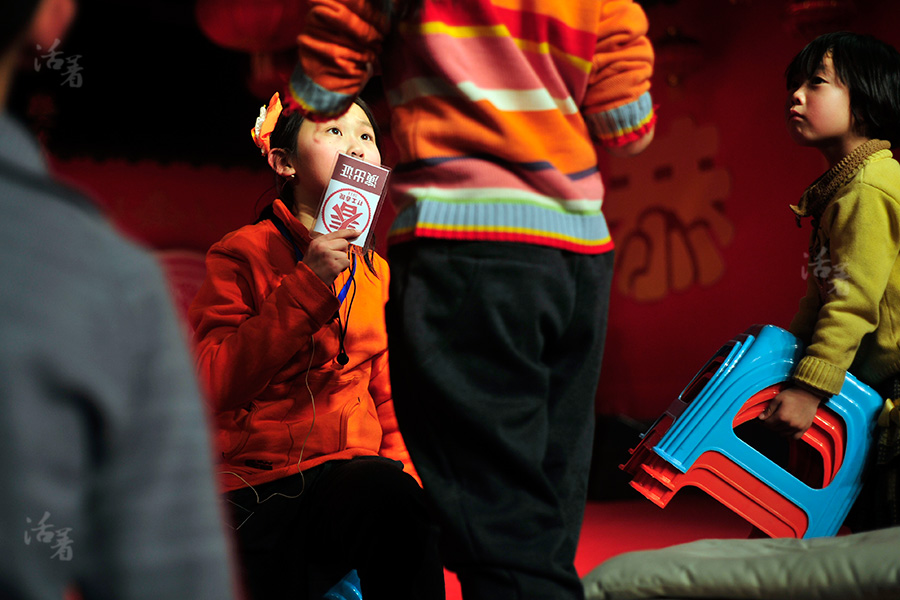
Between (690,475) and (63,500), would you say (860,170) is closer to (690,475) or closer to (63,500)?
(690,475)

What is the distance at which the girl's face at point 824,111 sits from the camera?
1.37 meters

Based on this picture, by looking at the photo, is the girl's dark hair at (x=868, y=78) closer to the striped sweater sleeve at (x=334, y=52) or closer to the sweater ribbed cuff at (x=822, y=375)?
the sweater ribbed cuff at (x=822, y=375)

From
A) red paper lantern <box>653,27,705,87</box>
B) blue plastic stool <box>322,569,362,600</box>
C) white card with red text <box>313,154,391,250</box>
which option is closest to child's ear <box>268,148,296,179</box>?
white card with red text <box>313,154,391,250</box>

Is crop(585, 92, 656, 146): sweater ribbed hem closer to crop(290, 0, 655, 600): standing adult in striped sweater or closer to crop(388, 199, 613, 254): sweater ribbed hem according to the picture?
crop(290, 0, 655, 600): standing adult in striped sweater

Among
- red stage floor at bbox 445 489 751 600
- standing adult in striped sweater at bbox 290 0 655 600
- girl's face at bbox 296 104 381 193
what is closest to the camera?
standing adult in striped sweater at bbox 290 0 655 600

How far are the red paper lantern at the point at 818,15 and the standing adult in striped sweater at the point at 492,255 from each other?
6.20ft

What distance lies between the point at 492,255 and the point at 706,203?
2750 millimetres

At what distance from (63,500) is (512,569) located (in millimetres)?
460

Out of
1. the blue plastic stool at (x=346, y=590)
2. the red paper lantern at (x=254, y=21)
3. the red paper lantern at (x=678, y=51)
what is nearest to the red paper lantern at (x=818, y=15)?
the red paper lantern at (x=678, y=51)

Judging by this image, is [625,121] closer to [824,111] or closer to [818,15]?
[824,111]

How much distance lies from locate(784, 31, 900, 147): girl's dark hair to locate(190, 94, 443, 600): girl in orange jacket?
0.80m

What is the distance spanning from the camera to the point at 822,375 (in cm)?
120

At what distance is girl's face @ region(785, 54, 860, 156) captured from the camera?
1366mm

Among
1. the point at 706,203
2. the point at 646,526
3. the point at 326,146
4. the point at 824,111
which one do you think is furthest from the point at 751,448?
the point at 706,203
